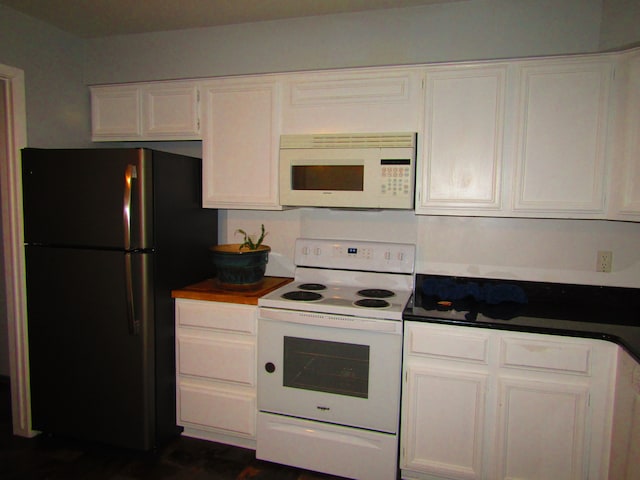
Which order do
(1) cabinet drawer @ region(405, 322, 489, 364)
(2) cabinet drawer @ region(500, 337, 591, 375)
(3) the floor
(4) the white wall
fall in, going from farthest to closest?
(3) the floor < (4) the white wall < (1) cabinet drawer @ region(405, 322, 489, 364) < (2) cabinet drawer @ region(500, 337, 591, 375)

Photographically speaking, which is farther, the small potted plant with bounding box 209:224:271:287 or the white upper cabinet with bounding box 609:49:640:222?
the small potted plant with bounding box 209:224:271:287

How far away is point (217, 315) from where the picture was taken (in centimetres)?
237

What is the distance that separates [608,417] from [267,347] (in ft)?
5.29

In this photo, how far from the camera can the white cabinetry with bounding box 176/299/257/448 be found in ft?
7.68

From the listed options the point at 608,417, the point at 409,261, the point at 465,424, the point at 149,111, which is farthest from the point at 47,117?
the point at 608,417

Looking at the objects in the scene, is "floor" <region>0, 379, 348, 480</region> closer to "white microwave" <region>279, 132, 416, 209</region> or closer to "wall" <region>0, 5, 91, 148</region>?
"white microwave" <region>279, 132, 416, 209</region>

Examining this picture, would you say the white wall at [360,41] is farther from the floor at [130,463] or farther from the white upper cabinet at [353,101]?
the floor at [130,463]

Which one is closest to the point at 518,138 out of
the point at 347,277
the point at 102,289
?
the point at 347,277

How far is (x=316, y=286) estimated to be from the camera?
255cm

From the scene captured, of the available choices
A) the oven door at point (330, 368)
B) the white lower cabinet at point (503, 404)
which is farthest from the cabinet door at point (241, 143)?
the white lower cabinet at point (503, 404)

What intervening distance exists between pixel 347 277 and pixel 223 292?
0.75 m

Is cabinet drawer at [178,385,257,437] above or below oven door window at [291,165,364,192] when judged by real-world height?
below

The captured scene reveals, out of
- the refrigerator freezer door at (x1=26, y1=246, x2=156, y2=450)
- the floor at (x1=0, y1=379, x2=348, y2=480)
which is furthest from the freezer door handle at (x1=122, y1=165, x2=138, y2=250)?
the floor at (x1=0, y1=379, x2=348, y2=480)

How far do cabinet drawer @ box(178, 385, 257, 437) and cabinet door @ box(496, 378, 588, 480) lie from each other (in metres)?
1.31
